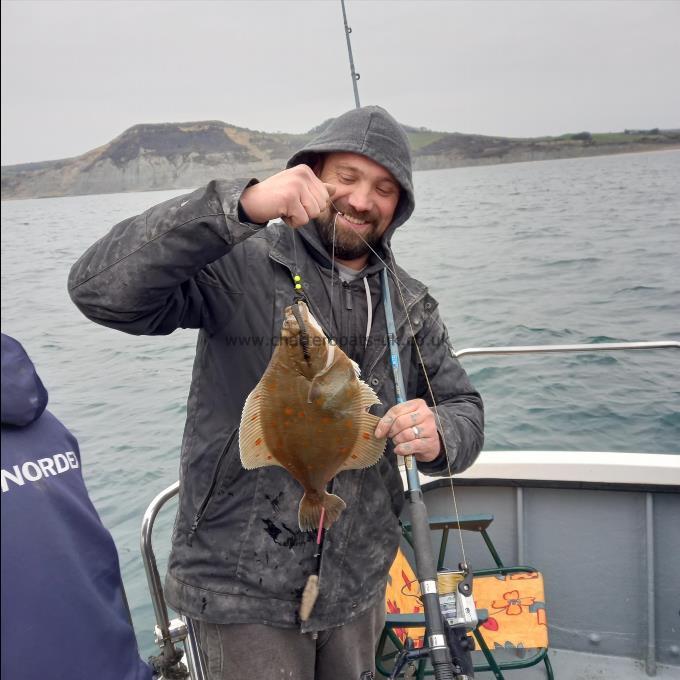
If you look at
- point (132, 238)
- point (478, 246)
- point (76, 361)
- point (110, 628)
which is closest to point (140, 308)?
point (132, 238)

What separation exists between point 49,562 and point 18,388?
0.44 m

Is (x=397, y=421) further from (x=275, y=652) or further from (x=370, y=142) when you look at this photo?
(x=370, y=142)

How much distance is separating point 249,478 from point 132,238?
36.8 inches

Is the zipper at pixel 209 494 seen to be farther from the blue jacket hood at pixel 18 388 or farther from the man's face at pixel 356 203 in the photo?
the man's face at pixel 356 203

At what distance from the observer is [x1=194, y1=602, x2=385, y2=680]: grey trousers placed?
224 cm

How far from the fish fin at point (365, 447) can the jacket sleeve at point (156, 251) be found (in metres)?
0.80

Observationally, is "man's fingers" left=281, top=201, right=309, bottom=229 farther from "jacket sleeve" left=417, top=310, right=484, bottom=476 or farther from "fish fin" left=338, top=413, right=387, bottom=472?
"jacket sleeve" left=417, top=310, right=484, bottom=476

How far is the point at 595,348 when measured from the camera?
4312 mm

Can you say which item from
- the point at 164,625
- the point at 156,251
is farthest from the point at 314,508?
the point at 156,251

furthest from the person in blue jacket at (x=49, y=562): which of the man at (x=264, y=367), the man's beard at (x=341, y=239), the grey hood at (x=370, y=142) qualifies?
the grey hood at (x=370, y=142)

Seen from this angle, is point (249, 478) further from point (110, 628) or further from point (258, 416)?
point (110, 628)

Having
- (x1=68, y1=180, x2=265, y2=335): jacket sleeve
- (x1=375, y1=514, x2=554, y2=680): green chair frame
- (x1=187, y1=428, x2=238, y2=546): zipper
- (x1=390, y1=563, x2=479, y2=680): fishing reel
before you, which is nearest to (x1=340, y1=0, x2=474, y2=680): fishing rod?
(x1=390, y1=563, x2=479, y2=680): fishing reel

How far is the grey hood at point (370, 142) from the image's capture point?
2676 mm

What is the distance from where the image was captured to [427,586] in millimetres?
2135
